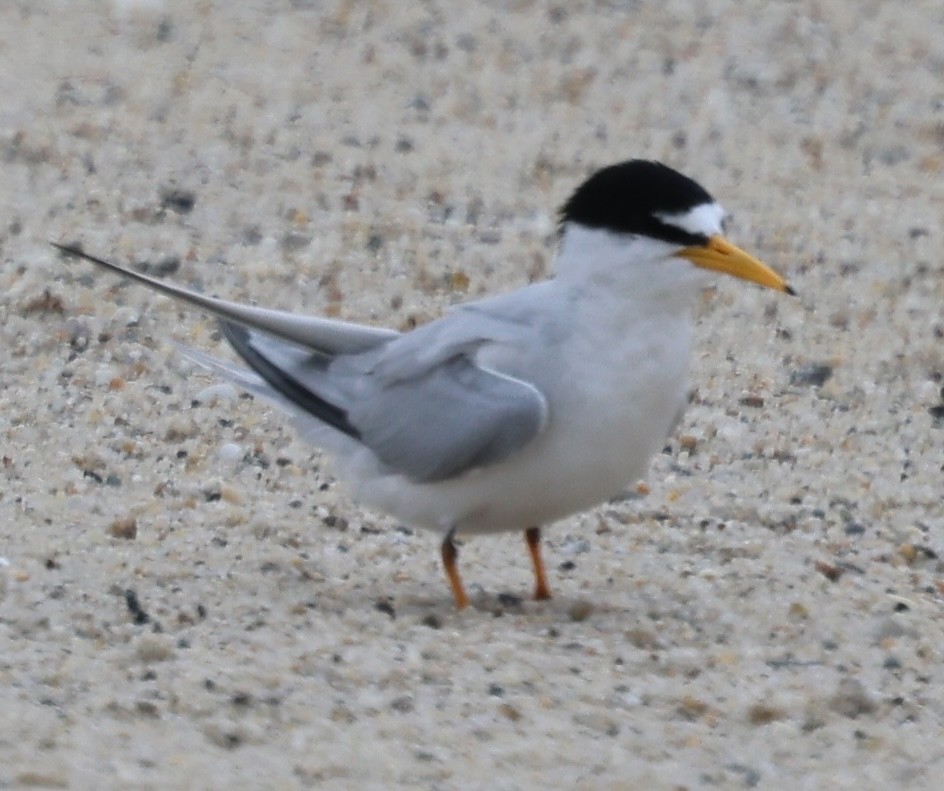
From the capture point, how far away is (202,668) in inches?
161

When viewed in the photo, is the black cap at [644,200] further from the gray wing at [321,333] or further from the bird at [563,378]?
the gray wing at [321,333]

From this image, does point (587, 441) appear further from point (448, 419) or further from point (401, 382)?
point (401, 382)

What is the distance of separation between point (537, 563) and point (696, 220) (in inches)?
34.3

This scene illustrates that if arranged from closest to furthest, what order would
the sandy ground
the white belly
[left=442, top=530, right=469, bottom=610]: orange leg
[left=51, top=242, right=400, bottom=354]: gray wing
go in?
the sandy ground → the white belly → [left=442, top=530, right=469, bottom=610]: orange leg → [left=51, top=242, right=400, bottom=354]: gray wing

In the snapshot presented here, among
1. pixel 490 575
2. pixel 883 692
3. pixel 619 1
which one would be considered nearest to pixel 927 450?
pixel 490 575

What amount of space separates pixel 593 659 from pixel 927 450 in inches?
78.5

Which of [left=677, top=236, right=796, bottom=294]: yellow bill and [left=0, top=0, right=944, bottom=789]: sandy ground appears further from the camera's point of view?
[left=677, top=236, right=796, bottom=294]: yellow bill

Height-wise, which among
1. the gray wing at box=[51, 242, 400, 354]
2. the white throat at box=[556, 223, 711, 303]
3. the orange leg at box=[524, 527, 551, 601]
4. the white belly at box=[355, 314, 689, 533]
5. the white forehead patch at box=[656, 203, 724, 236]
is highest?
the white forehead patch at box=[656, 203, 724, 236]

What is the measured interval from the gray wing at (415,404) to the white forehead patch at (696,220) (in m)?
0.46

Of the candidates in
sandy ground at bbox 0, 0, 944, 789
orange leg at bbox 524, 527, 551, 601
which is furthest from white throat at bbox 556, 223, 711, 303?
sandy ground at bbox 0, 0, 944, 789

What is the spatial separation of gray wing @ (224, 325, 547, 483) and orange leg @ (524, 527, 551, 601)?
31 cm

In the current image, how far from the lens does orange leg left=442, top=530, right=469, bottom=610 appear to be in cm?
468

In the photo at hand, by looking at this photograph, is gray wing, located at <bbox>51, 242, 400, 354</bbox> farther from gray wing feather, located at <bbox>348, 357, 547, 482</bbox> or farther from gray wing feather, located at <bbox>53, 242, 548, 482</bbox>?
gray wing feather, located at <bbox>348, 357, 547, 482</bbox>

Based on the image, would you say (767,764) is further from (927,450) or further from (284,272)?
(284,272)
